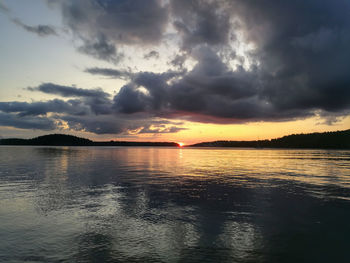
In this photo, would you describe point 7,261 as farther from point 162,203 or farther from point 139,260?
point 162,203

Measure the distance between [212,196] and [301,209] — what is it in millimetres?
9010

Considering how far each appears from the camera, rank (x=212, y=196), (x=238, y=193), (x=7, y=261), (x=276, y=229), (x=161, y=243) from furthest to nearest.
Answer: (x=238, y=193), (x=212, y=196), (x=276, y=229), (x=161, y=243), (x=7, y=261)

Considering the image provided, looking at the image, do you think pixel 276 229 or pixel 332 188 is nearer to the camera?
pixel 276 229

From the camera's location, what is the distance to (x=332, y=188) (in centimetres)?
3120

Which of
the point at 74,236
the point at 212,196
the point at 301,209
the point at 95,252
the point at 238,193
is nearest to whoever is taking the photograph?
the point at 95,252

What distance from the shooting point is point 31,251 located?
12.1m

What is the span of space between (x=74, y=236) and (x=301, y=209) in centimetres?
1926

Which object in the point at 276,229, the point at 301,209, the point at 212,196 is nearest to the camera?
the point at 276,229

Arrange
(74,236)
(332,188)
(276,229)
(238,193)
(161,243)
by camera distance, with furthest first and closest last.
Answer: (332,188) → (238,193) → (276,229) → (74,236) → (161,243)

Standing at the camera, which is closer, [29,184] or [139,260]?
[139,260]

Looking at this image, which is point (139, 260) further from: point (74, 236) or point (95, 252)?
point (74, 236)

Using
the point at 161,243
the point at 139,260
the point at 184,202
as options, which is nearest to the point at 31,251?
the point at 139,260

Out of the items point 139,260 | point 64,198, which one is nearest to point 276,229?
point 139,260

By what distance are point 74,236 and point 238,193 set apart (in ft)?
64.6
